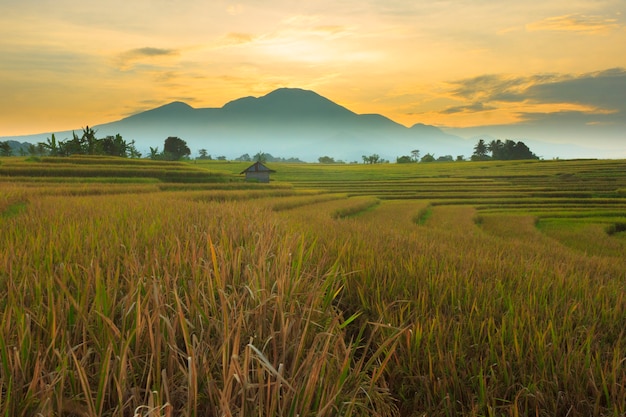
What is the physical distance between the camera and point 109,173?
2895 centimetres

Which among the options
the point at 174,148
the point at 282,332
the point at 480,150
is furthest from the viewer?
the point at 480,150

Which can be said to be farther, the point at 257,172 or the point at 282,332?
the point at 257,172

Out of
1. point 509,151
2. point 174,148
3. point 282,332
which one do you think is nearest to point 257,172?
point 282,332

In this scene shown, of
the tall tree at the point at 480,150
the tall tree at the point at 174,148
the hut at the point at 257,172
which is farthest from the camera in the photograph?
the tall tree at the point at 480,150

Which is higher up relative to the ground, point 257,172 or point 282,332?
point 282,332

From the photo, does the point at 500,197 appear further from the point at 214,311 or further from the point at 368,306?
the point at 214,311

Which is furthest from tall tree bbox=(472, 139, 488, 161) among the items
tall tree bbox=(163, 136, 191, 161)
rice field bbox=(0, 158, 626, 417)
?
rice field bbox=(0, 158, 626, 417)

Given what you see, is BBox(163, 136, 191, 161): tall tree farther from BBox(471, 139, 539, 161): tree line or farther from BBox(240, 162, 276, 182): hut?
BBox(471, 139, 539, 161): tree line

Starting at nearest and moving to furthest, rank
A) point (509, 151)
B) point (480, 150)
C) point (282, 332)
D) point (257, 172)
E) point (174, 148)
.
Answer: point (282, 332), point (257, 172), point (174, 148), point (509, 151), point (480, 150)

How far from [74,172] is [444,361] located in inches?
1206

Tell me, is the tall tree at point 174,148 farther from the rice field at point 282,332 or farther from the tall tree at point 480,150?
the rice field at point 282,332

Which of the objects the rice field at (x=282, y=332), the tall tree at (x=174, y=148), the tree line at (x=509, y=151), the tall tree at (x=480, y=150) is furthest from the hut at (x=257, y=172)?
the tall tree at (x=480, y=150)

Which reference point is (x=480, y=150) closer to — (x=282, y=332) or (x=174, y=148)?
(x=174, y=148)

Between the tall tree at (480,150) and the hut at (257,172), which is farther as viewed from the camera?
the tall tree at (480,150)
